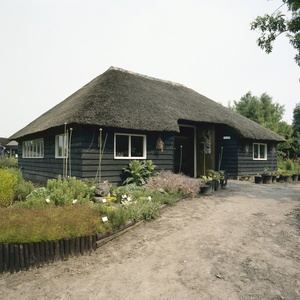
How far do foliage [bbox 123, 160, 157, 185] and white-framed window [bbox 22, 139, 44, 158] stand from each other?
20.1ft

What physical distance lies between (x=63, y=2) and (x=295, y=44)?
9292 mm

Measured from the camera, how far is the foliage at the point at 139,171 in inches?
372

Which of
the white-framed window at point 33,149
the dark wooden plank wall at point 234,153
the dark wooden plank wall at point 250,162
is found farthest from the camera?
the dark wooden plank wall at point 250,162

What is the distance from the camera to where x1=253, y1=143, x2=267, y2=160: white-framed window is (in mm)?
15895

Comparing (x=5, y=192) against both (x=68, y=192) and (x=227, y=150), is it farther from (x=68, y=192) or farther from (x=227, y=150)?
(x=227, y=150)

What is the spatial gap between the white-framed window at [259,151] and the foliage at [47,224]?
530 inches

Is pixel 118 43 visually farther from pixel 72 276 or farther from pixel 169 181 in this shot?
pixel 72 276

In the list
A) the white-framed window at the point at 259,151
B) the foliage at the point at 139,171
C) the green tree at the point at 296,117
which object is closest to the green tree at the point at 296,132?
the green tree at the point at 296,117

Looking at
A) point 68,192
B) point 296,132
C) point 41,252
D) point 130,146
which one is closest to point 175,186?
point 130,146

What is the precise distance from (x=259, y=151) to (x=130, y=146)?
994cm

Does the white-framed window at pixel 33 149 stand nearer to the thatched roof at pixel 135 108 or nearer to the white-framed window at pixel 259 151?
the thatched roof at pixel 135 108

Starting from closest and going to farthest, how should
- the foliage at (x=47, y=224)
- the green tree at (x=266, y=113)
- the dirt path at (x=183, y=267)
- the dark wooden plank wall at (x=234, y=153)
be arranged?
1. the dirt path at (x=183, y=267)
2. the foliage at (x=47, y=224)
3. the dark wooden plank wall at (x=234, y=153)
4. the green tree at (x=266, y=113)

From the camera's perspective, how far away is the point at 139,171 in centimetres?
959

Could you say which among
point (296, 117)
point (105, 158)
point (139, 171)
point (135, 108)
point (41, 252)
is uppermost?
point (296, 117)
